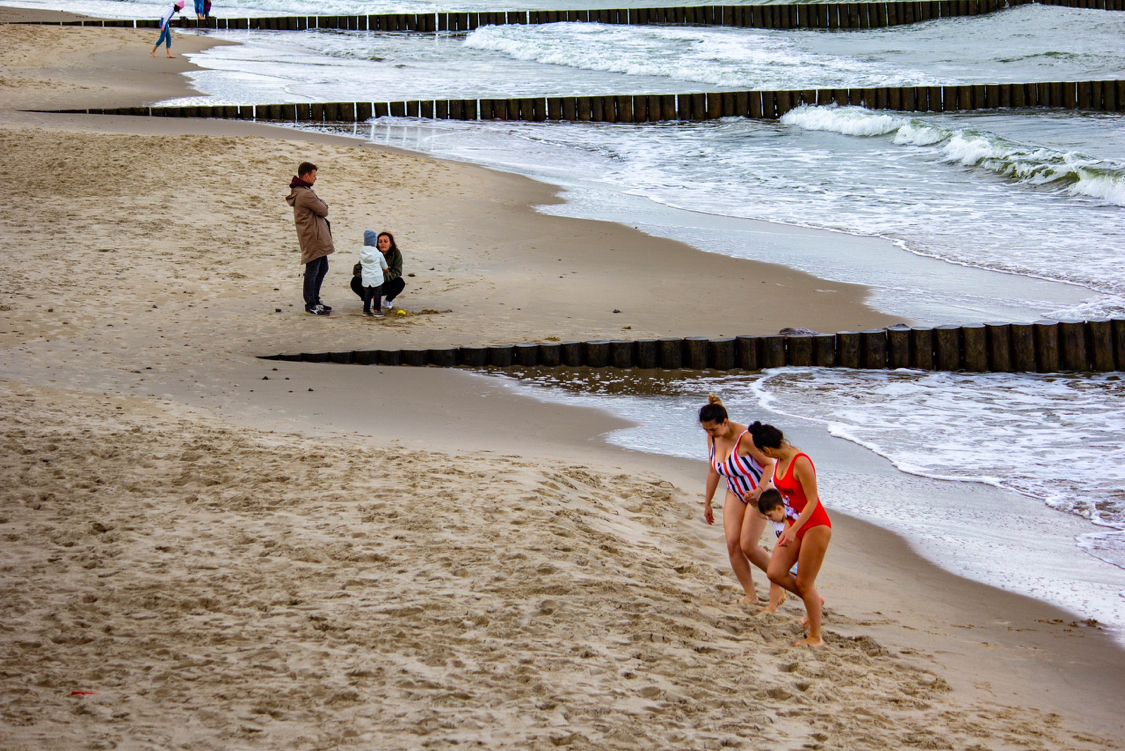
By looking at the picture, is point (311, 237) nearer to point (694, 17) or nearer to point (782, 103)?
point (782, 103)

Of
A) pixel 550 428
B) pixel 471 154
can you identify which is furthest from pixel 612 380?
pixel 471 154

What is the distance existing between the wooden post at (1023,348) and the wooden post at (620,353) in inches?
130

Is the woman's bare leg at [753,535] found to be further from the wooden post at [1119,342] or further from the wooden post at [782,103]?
the wooden post at [782,103]

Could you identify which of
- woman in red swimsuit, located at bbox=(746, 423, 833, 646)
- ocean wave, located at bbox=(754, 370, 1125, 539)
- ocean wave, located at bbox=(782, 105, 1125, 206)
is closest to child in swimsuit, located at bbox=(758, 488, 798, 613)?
woman in red swimsuit, located at bbox=(746, 423, 833, 646)

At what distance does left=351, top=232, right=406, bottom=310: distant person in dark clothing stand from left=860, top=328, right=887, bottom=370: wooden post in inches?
164

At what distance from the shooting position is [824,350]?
29.8 ft

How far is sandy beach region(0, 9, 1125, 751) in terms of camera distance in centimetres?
376

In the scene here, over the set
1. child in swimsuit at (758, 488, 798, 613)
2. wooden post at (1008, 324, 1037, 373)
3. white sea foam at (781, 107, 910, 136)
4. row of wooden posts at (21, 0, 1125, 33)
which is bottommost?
child in swimsuit at (758, 488, 798, 613)

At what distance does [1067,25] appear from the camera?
1329 inches

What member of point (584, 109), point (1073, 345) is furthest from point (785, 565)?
point (584, 109)

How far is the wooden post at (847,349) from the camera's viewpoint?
29.7 feet

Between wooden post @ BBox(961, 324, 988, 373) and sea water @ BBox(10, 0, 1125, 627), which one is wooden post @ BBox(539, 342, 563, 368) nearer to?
sea water @ BBox(10, 0, 1125, 627)

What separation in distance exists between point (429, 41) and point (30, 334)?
104ft

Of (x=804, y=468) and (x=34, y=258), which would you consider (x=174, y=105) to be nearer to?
(x=34, y=258)
